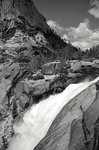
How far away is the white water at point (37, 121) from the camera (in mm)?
32562

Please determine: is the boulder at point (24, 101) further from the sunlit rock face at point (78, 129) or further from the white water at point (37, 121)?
the sunlit rock face at point (78, 129)

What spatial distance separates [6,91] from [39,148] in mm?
31075

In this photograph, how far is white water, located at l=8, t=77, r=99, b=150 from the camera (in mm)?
32562

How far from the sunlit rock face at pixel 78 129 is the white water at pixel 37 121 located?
8.99 m

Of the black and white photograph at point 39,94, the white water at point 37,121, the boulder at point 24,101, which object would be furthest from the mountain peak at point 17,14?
the white water at point 37,121

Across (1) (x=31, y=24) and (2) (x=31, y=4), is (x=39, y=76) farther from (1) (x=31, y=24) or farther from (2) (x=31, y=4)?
(2) (x=31, y=4)

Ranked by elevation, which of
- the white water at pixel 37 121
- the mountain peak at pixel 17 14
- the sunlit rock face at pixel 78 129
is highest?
the mountain peak at pixel 17 14

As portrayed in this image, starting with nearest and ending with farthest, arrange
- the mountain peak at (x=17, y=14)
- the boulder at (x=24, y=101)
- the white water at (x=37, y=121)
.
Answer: the white water at (x=37, y=121), the boulder at (x=24, y=101), the mountain peak at (x=17, y=14)

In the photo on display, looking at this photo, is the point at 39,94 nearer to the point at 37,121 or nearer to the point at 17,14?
the point at 37,121

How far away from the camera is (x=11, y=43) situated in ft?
245

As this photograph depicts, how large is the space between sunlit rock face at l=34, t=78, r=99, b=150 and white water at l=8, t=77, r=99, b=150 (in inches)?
354

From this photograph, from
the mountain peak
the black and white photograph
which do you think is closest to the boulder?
the black and white photograph

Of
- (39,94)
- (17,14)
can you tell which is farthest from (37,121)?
(17,14)

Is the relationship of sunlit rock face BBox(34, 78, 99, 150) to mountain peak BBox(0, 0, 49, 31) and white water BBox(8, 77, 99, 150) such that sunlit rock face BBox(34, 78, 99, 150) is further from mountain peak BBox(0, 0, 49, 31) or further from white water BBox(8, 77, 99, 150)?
mountain peak BBox(0, 0, 49, 31)
